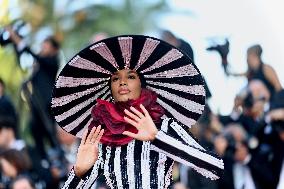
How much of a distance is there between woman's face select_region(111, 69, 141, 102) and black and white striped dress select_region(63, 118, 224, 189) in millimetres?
127

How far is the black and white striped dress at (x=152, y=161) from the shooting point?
68.4 inches

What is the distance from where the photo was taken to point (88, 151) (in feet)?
6.08

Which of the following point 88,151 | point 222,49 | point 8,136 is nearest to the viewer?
point 88,151

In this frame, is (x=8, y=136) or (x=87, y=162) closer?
(x=87, y=162)

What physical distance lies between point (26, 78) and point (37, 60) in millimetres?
177

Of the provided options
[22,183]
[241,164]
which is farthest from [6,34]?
[241,164]

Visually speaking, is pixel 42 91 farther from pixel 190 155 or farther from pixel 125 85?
pixel 190 155

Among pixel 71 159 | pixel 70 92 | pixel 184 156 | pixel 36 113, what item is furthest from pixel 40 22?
pixel 184 156

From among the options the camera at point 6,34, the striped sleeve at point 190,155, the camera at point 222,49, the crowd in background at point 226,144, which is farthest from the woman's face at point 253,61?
the striped sleeve at point 190,155

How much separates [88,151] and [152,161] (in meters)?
0.18

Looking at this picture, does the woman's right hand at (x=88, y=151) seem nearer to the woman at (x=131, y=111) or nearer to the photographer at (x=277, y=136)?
the woman at (x=131, y=111)

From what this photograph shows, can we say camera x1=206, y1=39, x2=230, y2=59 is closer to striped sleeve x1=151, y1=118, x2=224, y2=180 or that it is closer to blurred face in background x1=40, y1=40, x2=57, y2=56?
blurred face in background x1=40, y1=40, x2=57, y2=56

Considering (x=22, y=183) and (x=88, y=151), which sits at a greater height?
(x=88, y=151)

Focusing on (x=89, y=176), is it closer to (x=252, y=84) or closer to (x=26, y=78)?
(x=252, y=84)
